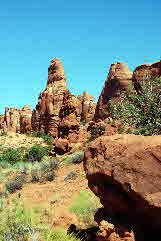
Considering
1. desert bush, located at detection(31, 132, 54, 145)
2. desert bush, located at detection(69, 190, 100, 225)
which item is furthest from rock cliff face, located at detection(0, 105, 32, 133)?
desert bush, located at detection(69, 190, 100, 225)

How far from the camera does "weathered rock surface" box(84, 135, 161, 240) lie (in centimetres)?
541

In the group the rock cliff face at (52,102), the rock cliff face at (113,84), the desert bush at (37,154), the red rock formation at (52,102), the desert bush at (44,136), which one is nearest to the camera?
the desert bush at (37,154)

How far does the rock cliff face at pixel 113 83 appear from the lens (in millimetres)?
58969

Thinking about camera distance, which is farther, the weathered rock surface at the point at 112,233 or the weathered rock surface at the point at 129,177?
the weathered rock surface at the point at 112,233

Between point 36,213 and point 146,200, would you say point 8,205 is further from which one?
point 146,200

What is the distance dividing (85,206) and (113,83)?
5266 cm

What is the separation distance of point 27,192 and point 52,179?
8.91ft

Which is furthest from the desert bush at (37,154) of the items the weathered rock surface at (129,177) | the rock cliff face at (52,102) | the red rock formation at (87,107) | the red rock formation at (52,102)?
the red rock formation at (87,107)

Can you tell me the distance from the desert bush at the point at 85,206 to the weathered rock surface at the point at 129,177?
209cm

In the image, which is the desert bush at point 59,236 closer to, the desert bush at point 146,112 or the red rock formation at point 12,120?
the desert bush at point 146,112

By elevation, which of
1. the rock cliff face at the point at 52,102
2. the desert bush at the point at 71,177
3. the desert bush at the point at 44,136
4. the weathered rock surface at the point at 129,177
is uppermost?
the rock cliff face at the point at 52,102

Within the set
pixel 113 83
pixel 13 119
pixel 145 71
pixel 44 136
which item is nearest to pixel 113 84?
pixel 113 83

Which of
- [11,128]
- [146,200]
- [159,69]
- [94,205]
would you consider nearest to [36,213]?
[94,205]

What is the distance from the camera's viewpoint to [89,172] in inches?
253
